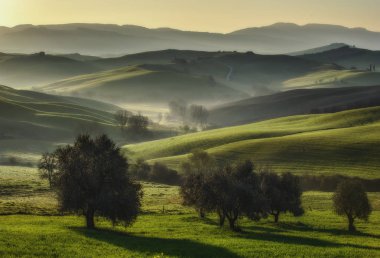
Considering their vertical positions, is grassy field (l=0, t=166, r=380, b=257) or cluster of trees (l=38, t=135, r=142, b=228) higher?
cluster of trees (l=38, t=135, r=142, b=228)

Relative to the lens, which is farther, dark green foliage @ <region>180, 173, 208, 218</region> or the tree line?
dark green foliage @ <region>180, 173, 208, 218</region>

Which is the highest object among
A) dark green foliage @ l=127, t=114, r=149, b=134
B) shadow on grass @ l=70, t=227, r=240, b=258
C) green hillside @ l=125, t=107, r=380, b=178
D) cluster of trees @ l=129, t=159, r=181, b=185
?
dark green foliage @ l=127, t=114, r=149, b=134

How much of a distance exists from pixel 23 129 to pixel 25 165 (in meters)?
58.8

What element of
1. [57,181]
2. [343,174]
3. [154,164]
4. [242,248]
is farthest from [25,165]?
[242,248]

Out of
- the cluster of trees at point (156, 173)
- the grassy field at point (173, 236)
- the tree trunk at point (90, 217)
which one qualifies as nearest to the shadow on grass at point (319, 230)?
A: the grassy field at point (173, 236)

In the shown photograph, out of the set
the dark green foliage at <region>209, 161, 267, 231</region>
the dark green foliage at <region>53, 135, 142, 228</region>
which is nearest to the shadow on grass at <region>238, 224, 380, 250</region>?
the dark green foliage at <region>209, 161, 267, 231</region>

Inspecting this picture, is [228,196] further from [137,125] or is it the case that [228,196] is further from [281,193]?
[137,125]

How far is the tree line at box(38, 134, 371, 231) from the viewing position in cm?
5241

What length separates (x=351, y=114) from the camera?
160375 mm

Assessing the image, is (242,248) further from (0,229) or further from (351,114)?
(351,114)

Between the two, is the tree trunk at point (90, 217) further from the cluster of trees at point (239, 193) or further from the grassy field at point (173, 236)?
the cluster of trees at point (239, 193)

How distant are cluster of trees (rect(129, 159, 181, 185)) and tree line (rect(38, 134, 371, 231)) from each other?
4689cm

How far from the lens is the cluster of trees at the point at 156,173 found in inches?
4459

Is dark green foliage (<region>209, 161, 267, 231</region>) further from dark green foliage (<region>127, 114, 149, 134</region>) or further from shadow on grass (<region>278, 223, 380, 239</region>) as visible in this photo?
dark green foliage (<region>127, 114, 149, 134</region>)
